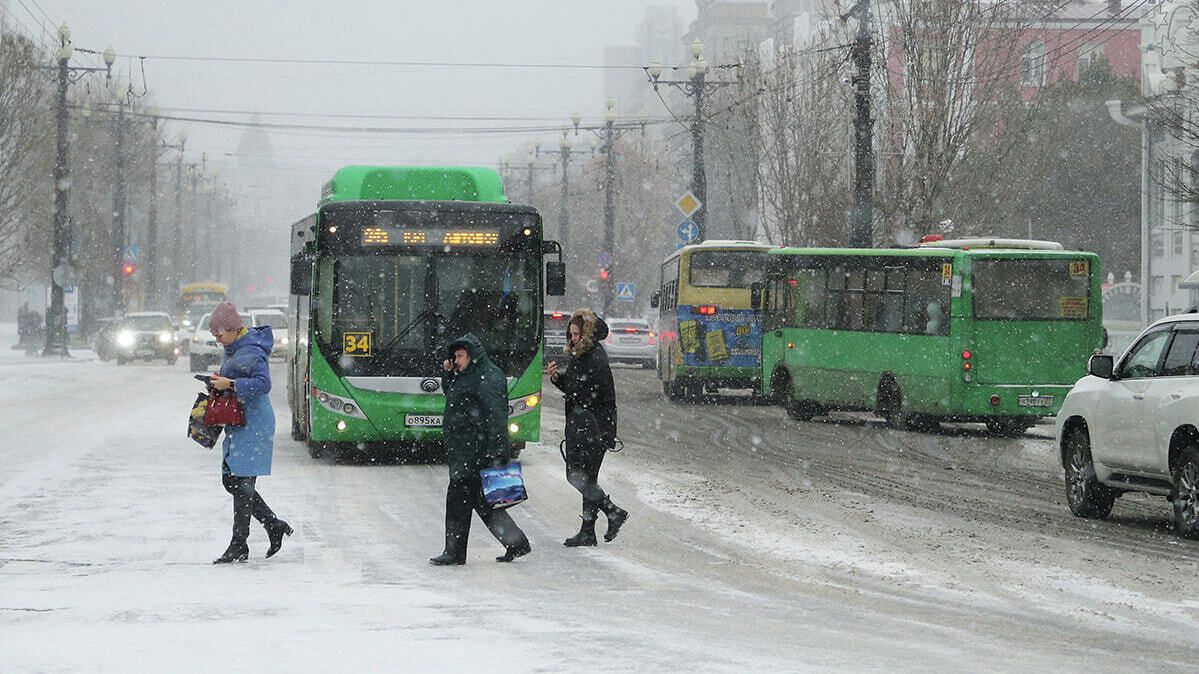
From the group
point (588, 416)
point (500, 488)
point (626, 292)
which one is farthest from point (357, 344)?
point (626, 292)

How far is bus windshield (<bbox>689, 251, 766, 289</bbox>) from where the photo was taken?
114ft

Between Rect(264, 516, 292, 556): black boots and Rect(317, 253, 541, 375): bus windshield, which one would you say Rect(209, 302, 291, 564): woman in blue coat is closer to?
Rect(264, 516, 292, 556): black boots

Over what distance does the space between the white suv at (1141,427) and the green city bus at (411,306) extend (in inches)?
242

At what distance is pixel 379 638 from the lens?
28.3 feet

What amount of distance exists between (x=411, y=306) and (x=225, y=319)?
297 inches

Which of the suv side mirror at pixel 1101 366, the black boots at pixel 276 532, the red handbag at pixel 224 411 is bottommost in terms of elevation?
the black boots at pixel 276 532

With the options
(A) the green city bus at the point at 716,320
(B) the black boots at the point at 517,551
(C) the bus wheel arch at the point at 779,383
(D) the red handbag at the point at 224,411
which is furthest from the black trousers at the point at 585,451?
(A) the green city bus at the point at 716,320

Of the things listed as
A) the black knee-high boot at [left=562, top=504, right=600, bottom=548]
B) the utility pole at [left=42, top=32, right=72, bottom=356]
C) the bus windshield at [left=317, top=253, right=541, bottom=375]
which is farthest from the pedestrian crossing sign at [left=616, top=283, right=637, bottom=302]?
the black knee-high boot at [left=562, top=504, right=600, bottom=548]

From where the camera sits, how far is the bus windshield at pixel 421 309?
19.4 meters

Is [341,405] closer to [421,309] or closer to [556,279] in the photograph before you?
[421,309]

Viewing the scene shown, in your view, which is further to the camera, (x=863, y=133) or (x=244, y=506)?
(x=863, y=133)

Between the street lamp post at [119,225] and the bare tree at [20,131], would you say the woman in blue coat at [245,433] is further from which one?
the street lamp post at [119,225]

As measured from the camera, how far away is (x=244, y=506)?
463 inches

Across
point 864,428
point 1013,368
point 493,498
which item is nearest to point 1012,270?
point 1013,368
